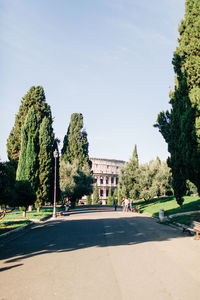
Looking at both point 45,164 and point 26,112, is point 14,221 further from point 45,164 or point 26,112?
point 26,112

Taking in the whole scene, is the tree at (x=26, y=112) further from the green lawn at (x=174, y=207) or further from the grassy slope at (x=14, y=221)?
the green lawn at (x=174, y=207)

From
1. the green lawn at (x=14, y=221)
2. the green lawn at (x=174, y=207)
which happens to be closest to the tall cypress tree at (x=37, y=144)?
the green lawn at (x=14, y=221)

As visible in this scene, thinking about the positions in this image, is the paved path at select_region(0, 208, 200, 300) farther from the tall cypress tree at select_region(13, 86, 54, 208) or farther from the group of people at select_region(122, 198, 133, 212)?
the group of people at select_region(122, 198, 133, 212)

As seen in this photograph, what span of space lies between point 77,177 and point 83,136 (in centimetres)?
2007

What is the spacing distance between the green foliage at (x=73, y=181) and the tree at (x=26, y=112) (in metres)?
7.64

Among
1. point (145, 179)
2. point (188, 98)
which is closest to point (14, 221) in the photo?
point (188, 98)

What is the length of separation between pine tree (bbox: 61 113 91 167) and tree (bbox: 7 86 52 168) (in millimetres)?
18632

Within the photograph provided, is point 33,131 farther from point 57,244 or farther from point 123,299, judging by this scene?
point 123,299

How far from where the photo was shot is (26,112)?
139ft

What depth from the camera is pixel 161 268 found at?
7.21m

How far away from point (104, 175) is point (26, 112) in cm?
7718

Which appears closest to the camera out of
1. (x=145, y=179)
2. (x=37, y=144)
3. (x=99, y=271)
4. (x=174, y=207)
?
(x=99, y=271)

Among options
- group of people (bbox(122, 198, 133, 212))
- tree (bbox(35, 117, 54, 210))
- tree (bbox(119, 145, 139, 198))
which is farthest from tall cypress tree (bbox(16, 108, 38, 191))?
tree (bbox(119, 145, 139, 198))

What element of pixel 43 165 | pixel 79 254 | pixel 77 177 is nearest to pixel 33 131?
pixel 43 165
